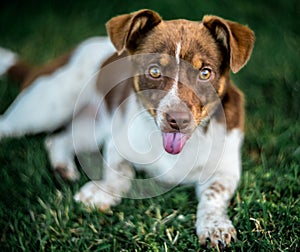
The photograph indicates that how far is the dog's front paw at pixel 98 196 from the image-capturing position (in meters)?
3.66

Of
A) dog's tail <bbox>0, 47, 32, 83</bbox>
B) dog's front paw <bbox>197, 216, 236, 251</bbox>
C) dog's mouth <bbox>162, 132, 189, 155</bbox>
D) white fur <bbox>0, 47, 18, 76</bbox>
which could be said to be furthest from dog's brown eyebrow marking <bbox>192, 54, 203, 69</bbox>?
white fur <bbox>0, 47, 18, 76</bbox>

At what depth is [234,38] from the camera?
3.30 metres

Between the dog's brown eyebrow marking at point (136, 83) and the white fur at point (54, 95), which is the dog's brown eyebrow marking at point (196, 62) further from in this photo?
the white fur at point (54, 95)

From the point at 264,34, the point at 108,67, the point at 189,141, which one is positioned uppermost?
the point at 108,67

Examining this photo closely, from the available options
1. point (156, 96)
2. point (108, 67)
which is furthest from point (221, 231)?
point (108, 67)

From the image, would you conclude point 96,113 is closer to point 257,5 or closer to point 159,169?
point 159,169

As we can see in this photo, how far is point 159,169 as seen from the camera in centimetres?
381

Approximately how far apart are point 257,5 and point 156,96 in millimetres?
3290

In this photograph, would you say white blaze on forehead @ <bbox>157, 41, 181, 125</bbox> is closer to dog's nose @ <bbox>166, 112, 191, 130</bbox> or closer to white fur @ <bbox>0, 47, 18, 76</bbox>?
dog's nose @ <bbox>166, 112, 191, 130</bbox>

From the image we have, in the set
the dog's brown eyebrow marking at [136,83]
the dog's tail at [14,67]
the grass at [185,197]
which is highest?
the dog's brown eyebrow marking at [136,83]

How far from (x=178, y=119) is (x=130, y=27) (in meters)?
0.68

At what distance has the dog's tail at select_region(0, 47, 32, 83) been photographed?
4.95 metres

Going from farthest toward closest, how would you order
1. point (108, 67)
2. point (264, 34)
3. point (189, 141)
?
point (264, 34) → point (108, 67) → point (189, 141)

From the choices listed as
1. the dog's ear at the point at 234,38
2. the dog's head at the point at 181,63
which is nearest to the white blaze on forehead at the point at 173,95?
the dog's head at the point at 181,63
